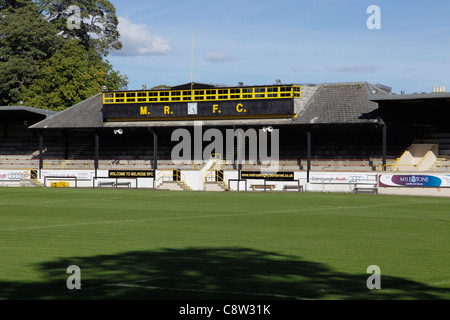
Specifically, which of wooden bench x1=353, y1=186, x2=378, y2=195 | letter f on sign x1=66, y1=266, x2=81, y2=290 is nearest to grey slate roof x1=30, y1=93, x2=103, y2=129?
wooden bench x1=353, y1=186, x2=378, y2=195

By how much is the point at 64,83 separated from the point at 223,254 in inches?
2463

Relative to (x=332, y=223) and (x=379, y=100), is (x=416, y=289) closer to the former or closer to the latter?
(x=332, y=223)

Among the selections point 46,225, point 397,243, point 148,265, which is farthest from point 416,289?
point 46,225

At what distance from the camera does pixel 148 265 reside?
479 inches

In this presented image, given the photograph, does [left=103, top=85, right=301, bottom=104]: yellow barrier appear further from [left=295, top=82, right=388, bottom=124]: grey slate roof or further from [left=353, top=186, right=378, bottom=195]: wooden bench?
[left=353, top=186, right=378, bottom=195]: wooden bench

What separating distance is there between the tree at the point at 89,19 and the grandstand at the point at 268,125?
2800cm

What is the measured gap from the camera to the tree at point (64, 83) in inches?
2830

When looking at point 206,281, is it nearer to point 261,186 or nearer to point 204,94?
point 261,186

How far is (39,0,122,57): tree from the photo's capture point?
276ft

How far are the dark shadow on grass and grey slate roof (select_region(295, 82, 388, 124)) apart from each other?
35.1m

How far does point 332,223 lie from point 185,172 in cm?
2928

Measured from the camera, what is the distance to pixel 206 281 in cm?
1047

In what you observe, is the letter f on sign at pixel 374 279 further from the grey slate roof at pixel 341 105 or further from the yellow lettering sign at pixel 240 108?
the yellow lettering sign at pixel 240 108

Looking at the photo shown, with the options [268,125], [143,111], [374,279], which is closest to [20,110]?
[143,111]
